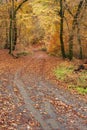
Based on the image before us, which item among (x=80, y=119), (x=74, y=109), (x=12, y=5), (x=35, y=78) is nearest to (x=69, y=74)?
(x=35, y=78)

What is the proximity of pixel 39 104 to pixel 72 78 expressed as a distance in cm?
768

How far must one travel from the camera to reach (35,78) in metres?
24.2

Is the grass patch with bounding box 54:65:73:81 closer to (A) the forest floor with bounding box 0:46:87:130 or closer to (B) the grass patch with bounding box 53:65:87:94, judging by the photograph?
(B) the grass patch with bounding box 53:65:87:94

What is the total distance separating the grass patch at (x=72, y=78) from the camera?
69.3 ft

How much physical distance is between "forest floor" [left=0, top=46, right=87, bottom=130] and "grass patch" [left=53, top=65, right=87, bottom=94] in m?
0.49

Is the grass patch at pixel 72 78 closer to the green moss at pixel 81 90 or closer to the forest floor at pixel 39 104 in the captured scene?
the green moss at pixel 81 90

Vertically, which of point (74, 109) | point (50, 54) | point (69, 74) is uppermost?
point (74, 109)

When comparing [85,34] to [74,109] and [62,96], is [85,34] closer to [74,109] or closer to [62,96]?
[62,96]

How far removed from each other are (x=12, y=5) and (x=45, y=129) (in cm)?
2797

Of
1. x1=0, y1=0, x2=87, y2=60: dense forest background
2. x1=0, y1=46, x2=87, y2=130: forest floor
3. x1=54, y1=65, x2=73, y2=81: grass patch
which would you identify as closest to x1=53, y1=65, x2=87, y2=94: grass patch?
x1=54, y1=65, x2=73, y2=81: grass patch

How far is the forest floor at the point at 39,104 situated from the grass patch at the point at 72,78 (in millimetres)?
493

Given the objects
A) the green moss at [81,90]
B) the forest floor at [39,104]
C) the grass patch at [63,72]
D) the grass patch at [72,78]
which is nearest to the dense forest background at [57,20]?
the grass patch at [63,72]

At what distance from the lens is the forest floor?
1319 centimetres

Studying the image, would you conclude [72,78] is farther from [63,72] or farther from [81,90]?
[81,90]
